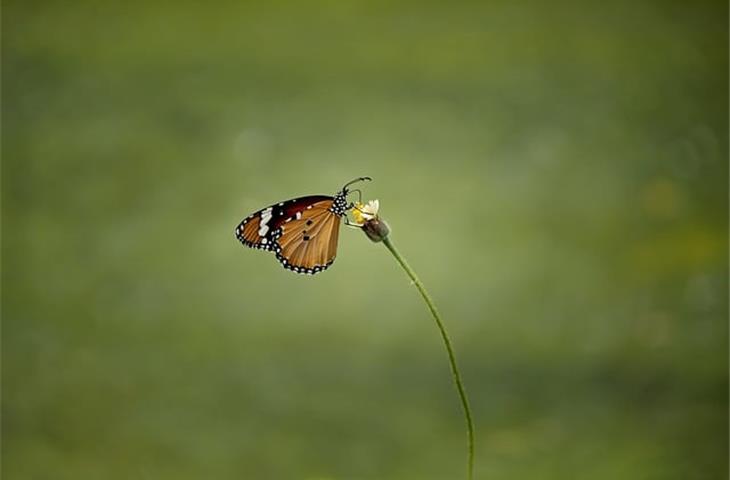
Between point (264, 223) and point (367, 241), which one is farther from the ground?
point (367, 241)

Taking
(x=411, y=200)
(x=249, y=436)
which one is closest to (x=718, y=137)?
(x=411, y=200)

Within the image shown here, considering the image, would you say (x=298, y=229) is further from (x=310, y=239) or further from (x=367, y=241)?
(x=367, y=241)

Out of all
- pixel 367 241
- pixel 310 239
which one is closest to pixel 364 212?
pixel 310 239

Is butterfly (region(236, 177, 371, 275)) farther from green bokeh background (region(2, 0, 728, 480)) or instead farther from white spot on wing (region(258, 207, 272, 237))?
green bokeh background (region(2, 0, 728, 480))

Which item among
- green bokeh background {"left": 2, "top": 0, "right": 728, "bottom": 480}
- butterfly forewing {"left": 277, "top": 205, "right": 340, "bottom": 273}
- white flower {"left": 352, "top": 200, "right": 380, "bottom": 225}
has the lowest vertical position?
white flower {"left": 352, "top": 200, "right": 380, "bottom": 225}

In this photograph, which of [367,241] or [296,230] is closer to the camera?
[296,230]

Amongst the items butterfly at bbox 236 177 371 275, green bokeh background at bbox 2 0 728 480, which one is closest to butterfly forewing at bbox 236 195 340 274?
butterfly at bbox 236 177 371 275
